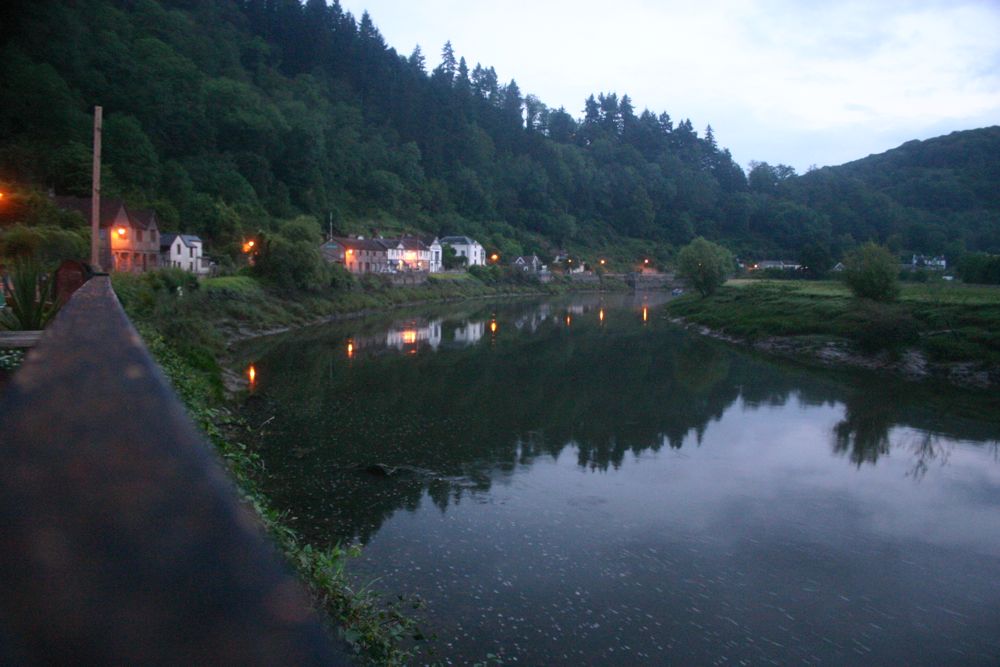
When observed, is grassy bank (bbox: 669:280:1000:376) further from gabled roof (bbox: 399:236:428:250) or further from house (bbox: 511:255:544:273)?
house (bbox: 511:255:544:273)

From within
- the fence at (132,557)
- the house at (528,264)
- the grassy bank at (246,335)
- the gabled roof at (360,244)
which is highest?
the gabled roof at (360,244)

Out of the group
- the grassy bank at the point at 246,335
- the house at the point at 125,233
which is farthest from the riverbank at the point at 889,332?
the house at the point at 125,233

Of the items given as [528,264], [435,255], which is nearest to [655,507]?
[435,255]

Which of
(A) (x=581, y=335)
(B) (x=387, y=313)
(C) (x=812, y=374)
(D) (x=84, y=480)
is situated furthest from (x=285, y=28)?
(D) (x=84, y=480)

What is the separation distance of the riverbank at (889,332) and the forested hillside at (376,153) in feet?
117

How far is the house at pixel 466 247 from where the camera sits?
79750 millimetres

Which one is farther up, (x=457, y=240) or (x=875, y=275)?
(x=457, y=240)

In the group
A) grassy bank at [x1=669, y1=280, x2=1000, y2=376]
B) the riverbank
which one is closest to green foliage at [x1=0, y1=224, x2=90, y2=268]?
the riverbank

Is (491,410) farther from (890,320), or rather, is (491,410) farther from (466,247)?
(466,247)

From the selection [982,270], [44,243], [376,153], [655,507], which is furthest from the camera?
[376,153]

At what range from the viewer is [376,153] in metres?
85.2

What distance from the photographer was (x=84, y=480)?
2.64 feet

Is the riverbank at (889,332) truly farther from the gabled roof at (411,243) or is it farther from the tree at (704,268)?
the gabled roof at (411,243)

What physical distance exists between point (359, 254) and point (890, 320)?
4297 cm
